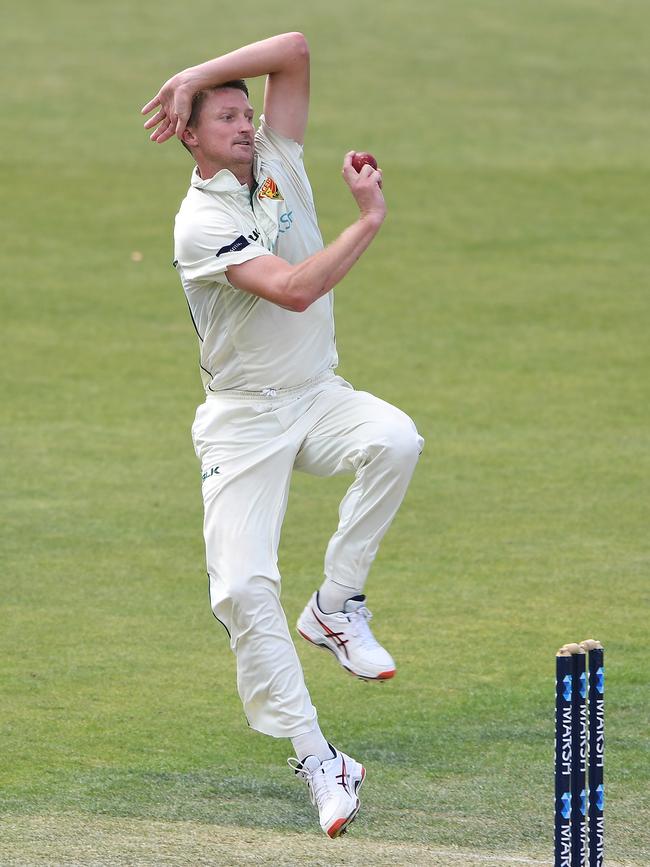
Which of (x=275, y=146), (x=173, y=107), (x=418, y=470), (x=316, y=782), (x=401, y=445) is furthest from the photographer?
(x=418, y=470)

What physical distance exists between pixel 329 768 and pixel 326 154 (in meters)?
15.7

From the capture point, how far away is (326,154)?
21141 mm

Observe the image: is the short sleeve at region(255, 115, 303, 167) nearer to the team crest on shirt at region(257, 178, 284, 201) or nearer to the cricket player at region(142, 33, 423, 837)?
the cricket player at region(142, 33, 423, 837)

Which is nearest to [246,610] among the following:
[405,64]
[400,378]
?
[400,378]

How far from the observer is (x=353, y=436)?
21.2 feet

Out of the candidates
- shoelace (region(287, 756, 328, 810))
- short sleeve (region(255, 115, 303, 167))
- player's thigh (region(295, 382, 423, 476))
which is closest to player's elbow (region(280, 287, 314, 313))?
player's thigh (region(295, 382, 423, 476))

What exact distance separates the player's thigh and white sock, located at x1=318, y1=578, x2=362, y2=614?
1.56 feet

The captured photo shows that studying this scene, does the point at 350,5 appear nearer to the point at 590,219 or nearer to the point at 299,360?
the point at 590,219

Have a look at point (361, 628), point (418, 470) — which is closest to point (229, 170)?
point (361, 628)

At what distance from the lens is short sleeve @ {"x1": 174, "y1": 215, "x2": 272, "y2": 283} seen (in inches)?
243

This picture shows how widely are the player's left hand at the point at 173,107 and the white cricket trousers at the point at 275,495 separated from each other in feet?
3.53

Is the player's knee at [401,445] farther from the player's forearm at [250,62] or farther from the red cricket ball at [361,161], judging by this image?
the player's forearm at [250,62]

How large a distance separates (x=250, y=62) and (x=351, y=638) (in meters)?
2.35

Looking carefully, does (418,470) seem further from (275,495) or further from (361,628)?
(275,495)
